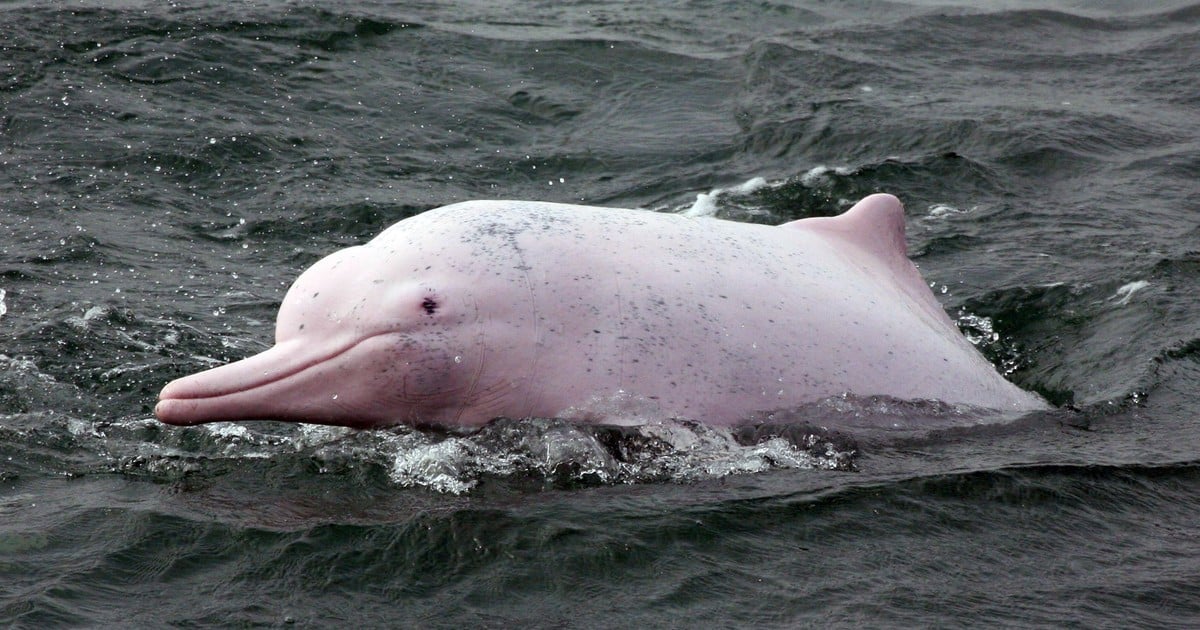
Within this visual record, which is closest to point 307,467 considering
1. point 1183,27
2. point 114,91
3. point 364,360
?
point 364,360

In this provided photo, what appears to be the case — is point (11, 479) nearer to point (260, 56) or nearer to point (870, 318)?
point (870, 318)

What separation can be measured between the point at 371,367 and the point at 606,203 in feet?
23.4

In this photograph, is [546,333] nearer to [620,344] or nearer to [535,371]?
[535,371]

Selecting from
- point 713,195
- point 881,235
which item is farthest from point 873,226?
point 713,195

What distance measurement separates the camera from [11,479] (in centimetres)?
696

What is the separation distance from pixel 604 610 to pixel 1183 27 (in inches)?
685

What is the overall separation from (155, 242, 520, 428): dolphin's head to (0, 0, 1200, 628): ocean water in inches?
12.4

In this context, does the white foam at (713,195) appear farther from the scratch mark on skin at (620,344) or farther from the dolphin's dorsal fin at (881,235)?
the scratch mark on skin at (620,344)

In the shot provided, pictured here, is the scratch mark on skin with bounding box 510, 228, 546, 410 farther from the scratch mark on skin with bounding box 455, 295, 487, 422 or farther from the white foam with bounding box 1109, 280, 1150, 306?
the white foam with bounding box 1109, 280, 1150, 306

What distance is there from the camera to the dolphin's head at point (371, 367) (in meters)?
6.70

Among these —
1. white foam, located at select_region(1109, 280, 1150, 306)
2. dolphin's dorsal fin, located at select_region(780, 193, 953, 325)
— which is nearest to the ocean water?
white foam, located at select_region(1109, 280, 1150, 306)

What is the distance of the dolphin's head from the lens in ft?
22.0

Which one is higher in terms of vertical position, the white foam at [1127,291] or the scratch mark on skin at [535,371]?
the scratch mark on skin at [535,371]

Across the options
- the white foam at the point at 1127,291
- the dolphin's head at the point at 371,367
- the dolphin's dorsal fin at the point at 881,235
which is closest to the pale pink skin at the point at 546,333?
the dolphin's head at the point at 371,367
